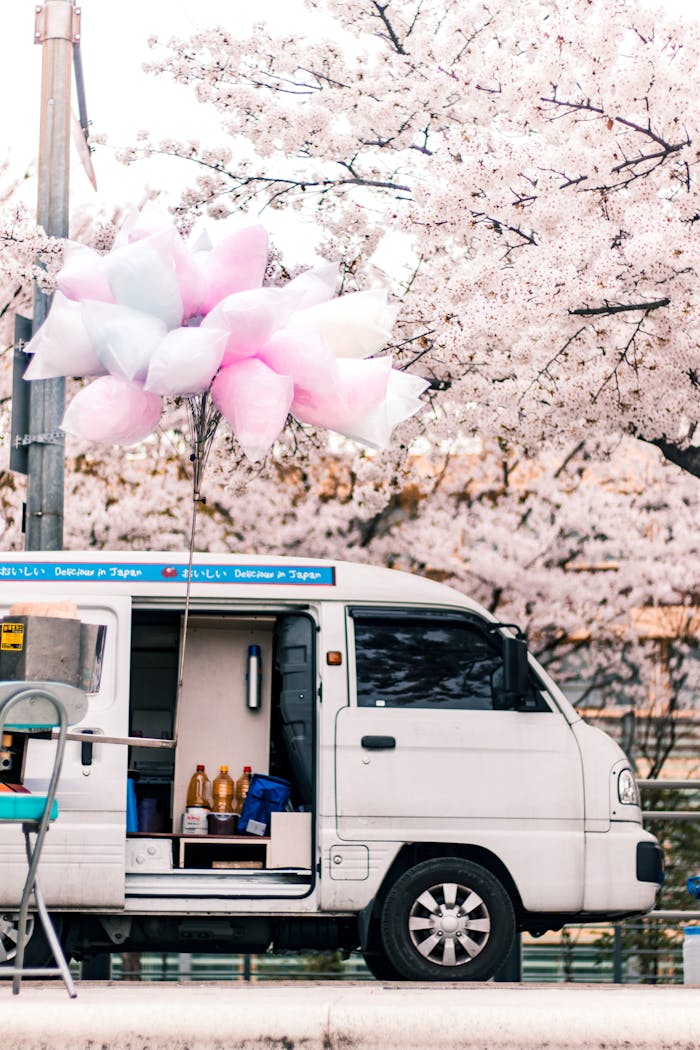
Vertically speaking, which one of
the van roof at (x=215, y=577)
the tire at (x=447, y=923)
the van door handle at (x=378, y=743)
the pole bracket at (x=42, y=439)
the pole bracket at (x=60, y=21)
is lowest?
the tire at (x=447, y=923)

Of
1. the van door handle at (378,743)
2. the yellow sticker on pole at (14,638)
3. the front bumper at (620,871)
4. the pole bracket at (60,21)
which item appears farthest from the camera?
the pole bracket at (60,21)

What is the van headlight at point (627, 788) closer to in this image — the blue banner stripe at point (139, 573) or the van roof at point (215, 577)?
the van roof at point (215, 577)

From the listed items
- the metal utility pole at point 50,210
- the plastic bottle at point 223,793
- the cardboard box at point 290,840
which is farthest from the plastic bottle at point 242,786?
the metal utility pole at point 50,210

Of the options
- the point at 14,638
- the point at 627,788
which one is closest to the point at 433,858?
the point at 627,788

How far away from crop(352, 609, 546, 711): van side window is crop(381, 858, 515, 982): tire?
2.95 feet

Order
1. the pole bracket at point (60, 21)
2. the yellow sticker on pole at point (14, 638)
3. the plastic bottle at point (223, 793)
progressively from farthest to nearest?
the pole bracket at point (60, 21), the plastic bottle at point (223, 793), the yellow sticker on pole at point (14, 638)

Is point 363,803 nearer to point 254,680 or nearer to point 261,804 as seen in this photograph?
point 261,804

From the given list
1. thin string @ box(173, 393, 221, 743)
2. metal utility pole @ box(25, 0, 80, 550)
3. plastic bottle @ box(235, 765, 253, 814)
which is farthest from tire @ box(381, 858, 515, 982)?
metal utility pole @ box(25, 0, 80, 550)

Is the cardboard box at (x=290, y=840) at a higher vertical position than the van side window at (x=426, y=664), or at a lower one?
lower

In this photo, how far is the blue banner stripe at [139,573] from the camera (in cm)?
838

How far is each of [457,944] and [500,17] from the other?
23.9ft

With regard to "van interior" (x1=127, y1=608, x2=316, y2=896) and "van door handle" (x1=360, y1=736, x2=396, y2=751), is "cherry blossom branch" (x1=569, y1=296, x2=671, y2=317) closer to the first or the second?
"van interior" (x1=127, y1=608, x2=316, y2=896)

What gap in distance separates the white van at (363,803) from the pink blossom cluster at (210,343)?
200 centimetres

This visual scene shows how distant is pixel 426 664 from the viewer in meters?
8.62
